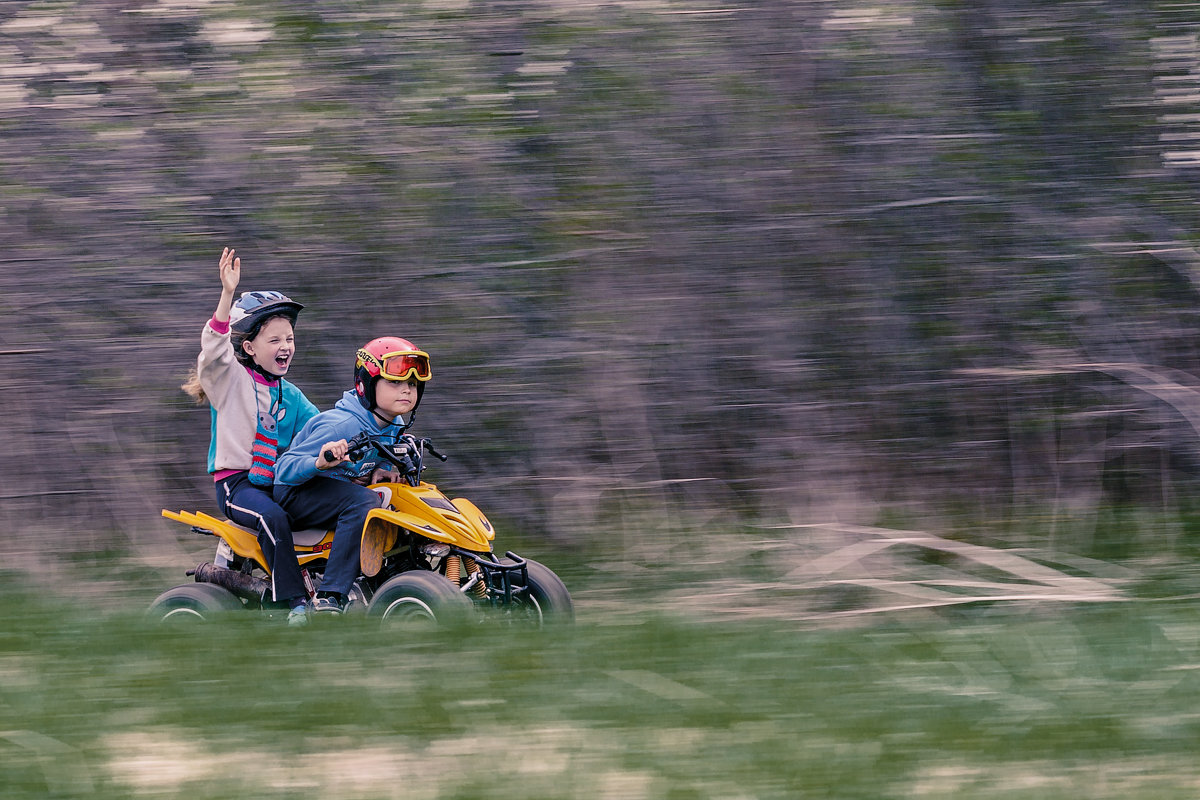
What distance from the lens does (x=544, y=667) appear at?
5188 mm

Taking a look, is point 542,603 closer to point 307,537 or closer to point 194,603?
point 307,537

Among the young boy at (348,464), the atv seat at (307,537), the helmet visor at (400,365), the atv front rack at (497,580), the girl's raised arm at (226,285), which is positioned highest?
the girl's raised arm at (226,285)

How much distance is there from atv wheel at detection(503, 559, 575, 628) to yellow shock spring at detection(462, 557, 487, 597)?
0.13m

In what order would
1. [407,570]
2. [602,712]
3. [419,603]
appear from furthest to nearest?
[407,570] → [419,603] → [602,712]

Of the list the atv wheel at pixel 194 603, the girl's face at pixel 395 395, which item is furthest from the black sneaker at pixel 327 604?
the girl's face at pixel 395 395

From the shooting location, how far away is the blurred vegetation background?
7.56m

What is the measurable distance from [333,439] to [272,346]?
0.58 metres

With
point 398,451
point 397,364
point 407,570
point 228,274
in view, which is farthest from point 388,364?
point 407,570

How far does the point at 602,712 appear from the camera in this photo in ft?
15.3

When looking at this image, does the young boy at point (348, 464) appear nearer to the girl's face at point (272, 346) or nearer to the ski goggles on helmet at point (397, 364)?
the ski goggles on helmet at point (397, 364)

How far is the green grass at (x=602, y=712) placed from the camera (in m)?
4.07

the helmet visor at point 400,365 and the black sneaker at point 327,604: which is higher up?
the helmet visor at point 400,365

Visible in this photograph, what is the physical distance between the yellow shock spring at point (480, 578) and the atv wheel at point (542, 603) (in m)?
0.13

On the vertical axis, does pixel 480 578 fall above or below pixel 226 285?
below
